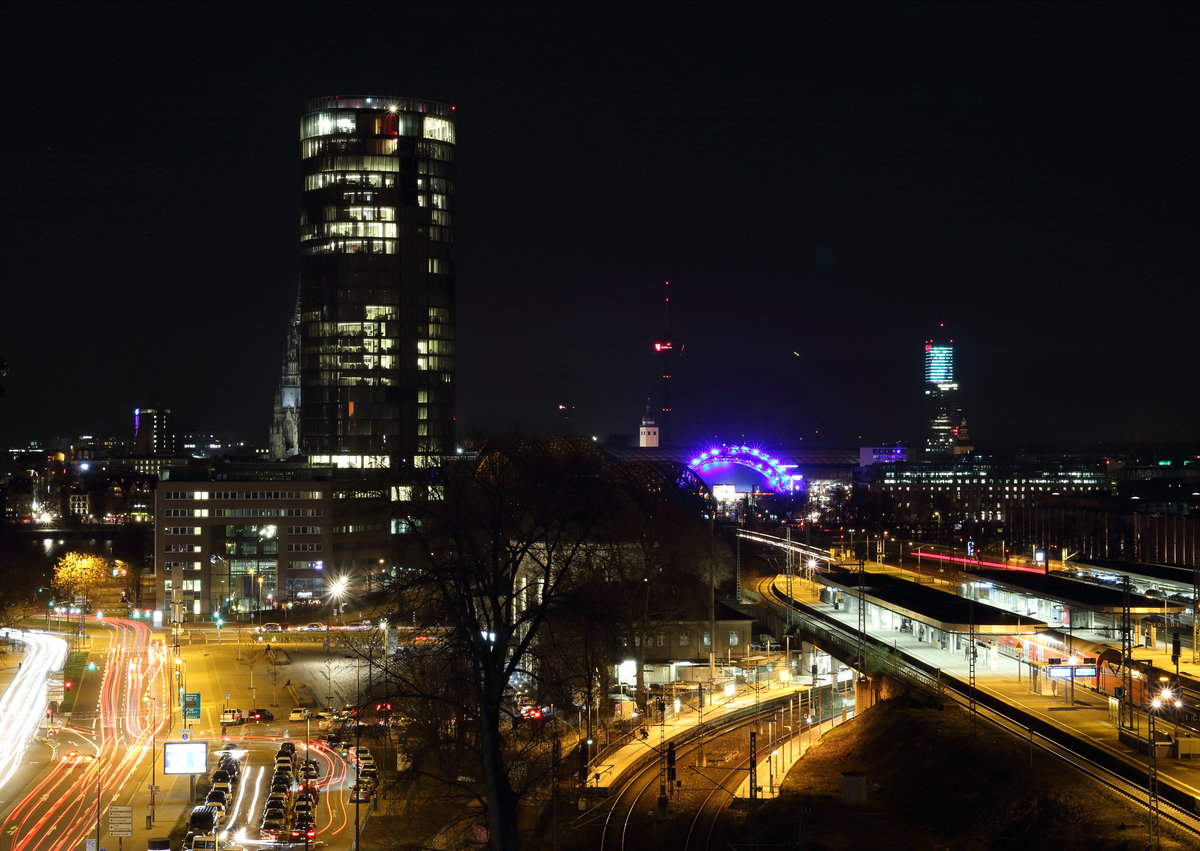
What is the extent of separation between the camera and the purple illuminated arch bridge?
509 ft

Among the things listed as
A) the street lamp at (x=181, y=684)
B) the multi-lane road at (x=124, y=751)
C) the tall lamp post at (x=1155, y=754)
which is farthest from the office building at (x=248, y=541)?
the tall lamp post at (x=1155, y=754)

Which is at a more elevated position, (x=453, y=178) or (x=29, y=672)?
(x=453, y=178)

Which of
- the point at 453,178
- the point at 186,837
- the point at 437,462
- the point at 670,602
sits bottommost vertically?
the point at 186,837

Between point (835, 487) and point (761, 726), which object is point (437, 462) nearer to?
point (761, 726)

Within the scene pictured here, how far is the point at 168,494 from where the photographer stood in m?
67.5

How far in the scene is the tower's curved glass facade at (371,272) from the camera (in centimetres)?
8256

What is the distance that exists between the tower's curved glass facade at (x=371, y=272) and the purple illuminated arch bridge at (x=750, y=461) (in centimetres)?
7355

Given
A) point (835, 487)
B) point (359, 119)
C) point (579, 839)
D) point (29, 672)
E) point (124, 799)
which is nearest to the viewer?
point (579, 839)

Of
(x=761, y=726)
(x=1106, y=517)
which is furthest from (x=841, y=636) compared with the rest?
(x=1106, y=517)

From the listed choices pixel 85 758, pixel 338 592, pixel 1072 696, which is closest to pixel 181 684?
pixel 85 758

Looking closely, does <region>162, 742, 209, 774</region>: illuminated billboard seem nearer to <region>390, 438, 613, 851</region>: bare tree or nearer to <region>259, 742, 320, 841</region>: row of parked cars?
<region>259, 742, 320, 841</region>: row of parked cars

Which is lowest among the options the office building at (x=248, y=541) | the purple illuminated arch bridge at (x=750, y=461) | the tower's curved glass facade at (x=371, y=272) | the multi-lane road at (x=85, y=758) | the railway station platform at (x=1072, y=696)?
the multi-lane road at (x=85, y=758)

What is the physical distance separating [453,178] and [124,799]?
193 feet

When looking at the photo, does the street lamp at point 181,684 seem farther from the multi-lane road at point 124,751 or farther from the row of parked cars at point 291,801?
the row of parked cars at point 291,801
